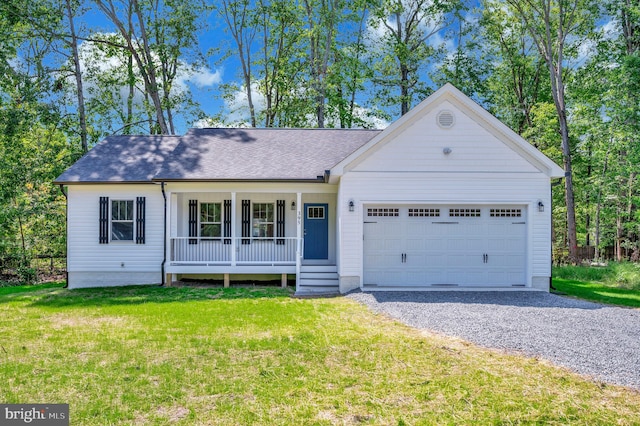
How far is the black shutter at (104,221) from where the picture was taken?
13.0 m

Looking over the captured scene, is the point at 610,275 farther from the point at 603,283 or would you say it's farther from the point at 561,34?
the point at 561,34

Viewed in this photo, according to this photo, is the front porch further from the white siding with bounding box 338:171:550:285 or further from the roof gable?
the roof gable

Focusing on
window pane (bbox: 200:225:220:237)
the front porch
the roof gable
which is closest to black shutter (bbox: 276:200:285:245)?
the front porch

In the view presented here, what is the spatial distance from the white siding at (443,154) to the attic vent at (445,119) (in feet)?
0.32

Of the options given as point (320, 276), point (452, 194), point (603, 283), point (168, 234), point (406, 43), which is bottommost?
point (603, 283)

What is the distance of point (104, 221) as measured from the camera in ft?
42.7

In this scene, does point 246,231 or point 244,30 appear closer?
point 246,231

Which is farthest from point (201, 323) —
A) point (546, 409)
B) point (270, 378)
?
point (546, 409)

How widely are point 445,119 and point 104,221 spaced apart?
10.4 m

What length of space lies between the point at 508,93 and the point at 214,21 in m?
18.5

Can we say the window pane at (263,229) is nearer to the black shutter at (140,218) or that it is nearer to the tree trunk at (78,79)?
the black shutter at (140,218)

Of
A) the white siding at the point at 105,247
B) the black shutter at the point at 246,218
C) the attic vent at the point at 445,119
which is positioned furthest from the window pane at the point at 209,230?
the attic vent at the point at 445,119

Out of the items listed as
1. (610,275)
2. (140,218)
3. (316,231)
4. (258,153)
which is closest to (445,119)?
(316,231)

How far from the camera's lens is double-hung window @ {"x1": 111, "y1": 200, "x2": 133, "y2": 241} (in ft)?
43.0
